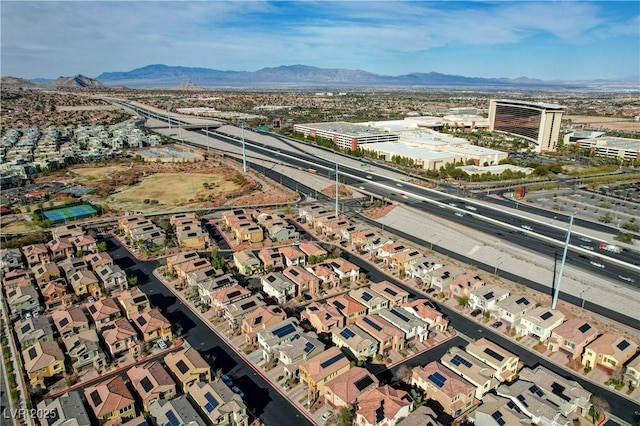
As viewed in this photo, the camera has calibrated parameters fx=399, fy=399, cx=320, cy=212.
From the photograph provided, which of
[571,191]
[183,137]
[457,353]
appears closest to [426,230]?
[457,353]

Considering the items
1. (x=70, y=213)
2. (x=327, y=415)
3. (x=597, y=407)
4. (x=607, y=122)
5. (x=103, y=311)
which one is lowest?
(x=327, y=415)

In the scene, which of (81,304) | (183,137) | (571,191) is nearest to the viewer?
(81,304)

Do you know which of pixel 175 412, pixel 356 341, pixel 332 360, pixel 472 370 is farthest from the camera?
pixel 356 341

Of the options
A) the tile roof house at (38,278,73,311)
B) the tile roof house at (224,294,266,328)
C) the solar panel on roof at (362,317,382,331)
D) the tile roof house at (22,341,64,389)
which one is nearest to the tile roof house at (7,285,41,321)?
the tile roof house at (38,278,73,311)

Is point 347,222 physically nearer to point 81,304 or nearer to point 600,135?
point 81,304

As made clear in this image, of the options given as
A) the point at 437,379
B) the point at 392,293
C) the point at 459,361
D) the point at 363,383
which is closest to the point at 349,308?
the point at 392,293

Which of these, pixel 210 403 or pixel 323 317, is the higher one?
A: pixel 323 317

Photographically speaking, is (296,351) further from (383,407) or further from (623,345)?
(623,345)
